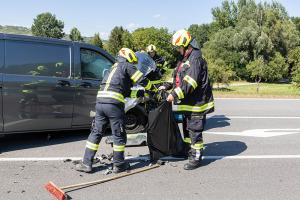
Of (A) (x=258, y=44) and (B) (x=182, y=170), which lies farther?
(A) (x=258, y=44)

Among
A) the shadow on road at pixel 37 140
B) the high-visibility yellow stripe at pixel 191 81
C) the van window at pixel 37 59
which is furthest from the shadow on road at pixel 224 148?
the van window at pixel 37 59

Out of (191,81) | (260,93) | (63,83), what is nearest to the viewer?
(191,81)

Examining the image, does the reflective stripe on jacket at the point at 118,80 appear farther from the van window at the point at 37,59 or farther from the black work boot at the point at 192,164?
the van window at the point at 37,59

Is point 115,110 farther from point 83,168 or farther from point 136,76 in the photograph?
point 83,168

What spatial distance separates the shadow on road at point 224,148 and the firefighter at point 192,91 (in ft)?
1.82

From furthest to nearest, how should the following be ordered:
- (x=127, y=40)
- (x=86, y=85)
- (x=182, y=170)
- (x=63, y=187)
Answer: (x=127, y=40), (x=86, y=85), (x=182, y=170), (x=63, y=187)

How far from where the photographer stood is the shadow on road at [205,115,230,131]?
917 cm

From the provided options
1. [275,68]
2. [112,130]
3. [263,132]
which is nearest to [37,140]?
[112,130]

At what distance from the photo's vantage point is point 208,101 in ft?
19.3

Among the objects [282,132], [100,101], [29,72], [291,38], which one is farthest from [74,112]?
[291,38]

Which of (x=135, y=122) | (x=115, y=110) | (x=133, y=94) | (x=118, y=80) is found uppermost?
(x=118, y=80)

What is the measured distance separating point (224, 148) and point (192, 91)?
1.83m

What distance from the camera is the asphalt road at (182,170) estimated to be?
473cm

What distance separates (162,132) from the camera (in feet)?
19.3
